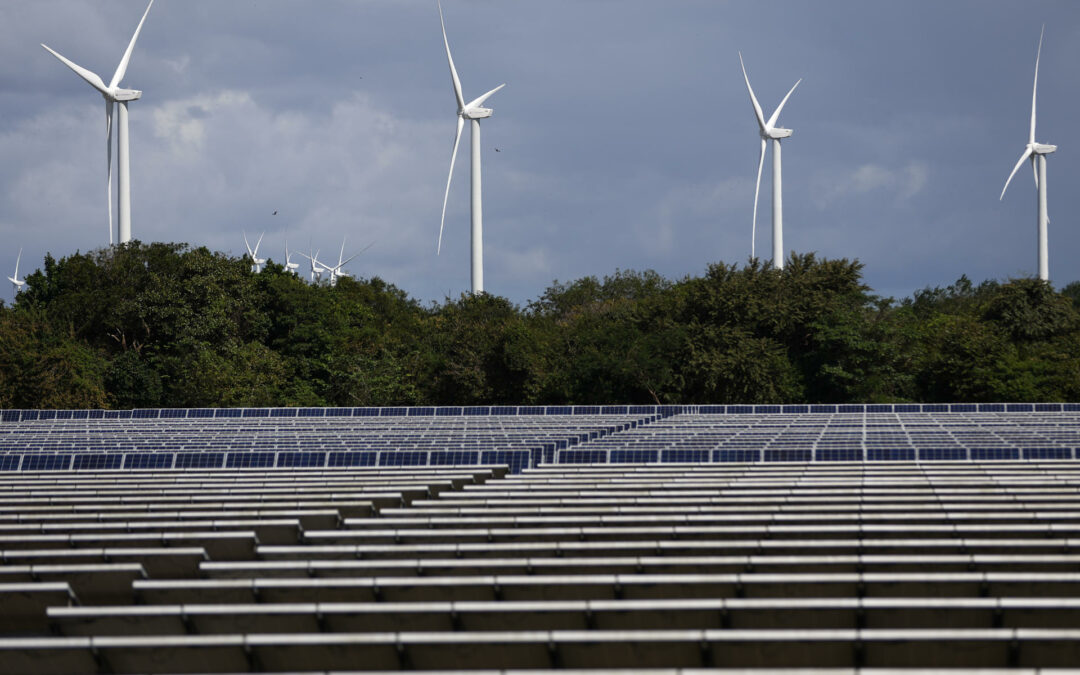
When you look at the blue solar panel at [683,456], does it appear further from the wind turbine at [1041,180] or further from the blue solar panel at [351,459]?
the wind turbine at [1041,180]

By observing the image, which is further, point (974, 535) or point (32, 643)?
point (974, 535)

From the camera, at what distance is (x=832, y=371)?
56.8 m

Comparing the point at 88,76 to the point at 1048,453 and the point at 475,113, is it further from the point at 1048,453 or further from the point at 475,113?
the point at 1048,453

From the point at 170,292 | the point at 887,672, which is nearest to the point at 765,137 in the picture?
the point at 170,292

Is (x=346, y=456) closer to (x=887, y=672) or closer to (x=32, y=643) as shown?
(x=32, y=643)

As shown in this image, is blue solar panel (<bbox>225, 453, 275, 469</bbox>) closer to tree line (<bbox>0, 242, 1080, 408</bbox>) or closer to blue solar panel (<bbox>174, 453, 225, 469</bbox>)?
blue solar panel (<bbox>174, 453, 225, 469</bbox>)

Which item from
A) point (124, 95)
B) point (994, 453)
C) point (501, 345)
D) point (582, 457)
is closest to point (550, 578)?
point (582, 457)

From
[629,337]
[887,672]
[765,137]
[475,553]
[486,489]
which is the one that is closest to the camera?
[887,672]

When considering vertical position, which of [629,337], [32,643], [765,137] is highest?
[765,137]

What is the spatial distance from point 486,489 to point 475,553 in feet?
16.5

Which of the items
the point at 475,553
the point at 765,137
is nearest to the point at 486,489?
the point at 475,553

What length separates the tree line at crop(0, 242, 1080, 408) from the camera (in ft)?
188

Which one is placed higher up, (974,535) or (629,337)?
(629,337)

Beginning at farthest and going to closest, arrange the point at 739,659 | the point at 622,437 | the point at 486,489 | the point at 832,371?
the point at 832,371 < the point at 622,437 < the point at 486,489 < the point at 739,659
